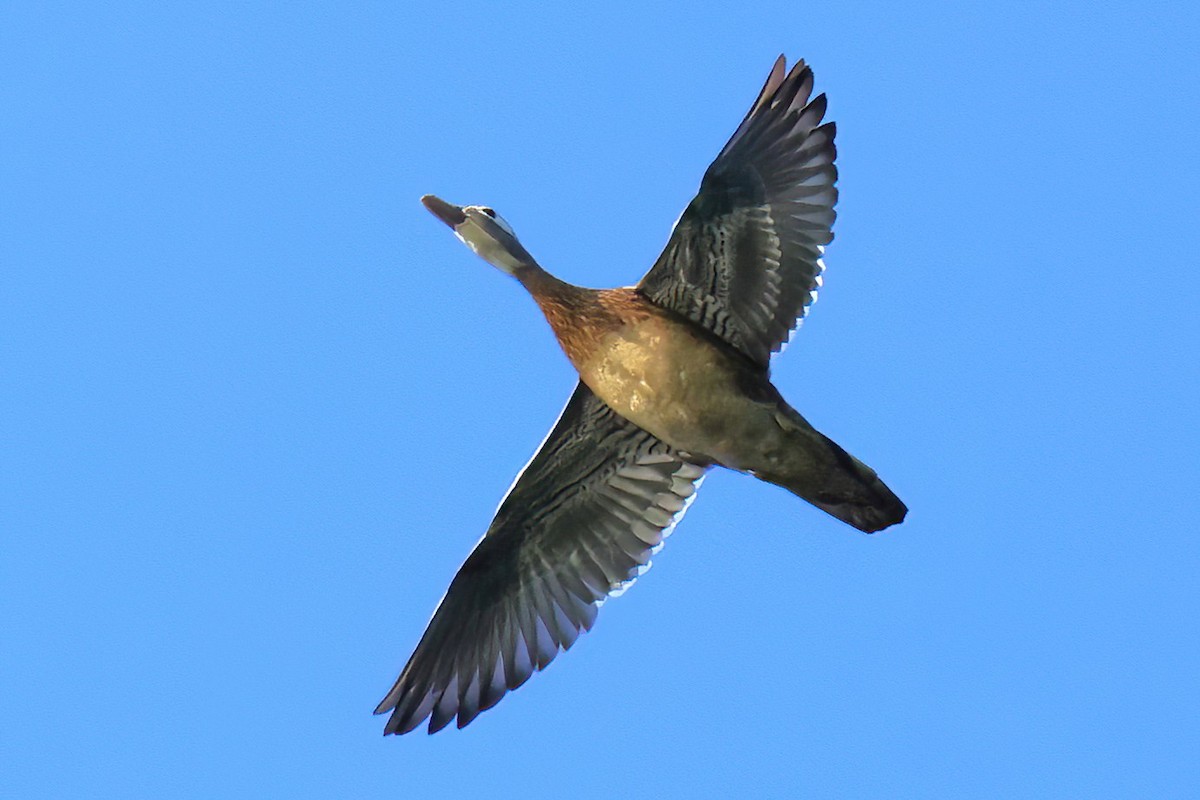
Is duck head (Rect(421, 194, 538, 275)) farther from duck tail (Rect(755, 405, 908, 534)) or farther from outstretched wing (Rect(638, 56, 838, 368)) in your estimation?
duck tail (Rect(755, 405, 908, 534))

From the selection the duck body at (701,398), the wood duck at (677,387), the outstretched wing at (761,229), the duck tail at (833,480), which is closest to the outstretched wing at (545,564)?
the wood duck at (677,387)

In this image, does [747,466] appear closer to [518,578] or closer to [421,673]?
[518,578]

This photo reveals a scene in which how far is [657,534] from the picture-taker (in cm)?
1201

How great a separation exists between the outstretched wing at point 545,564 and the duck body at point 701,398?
2.24 ft

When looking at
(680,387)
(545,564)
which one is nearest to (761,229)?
(680,387)

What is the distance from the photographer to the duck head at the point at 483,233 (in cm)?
1155

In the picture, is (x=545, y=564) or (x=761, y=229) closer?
(x=761, y=229)

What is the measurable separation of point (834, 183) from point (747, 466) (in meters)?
2.02

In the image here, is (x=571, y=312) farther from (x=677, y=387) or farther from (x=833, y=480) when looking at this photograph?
(x=833, y=480)

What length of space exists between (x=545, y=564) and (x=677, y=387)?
1.93 metres

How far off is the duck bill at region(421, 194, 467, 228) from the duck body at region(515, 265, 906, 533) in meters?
0.92

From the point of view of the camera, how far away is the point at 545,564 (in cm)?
1215

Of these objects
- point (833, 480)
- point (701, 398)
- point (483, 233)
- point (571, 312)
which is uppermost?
point (483, 233)

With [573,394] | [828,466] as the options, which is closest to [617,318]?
[573,394]
